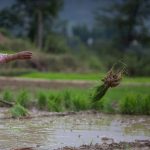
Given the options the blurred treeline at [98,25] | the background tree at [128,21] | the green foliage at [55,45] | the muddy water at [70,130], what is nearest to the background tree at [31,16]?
the blurred treeline at [98,25]

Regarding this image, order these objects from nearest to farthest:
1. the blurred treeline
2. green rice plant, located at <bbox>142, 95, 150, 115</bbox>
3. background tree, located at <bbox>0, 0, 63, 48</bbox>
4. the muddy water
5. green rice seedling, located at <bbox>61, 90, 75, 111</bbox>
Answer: the muddy water → green rice plant, located at <bbox>142, 95, 150, 115</bbox> → green rice seedling, located at <bbox>61, 90, 75, 111</bbox> → the blurred treeline → background tree, located at <bbox>0, 0, 63, 48</bbox>

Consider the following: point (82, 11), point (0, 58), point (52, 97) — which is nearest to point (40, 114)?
point (52, 97)

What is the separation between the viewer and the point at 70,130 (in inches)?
524

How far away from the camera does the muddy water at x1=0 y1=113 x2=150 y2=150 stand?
37.7 feet

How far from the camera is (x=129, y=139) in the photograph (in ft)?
40.3

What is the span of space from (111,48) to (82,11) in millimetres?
78930

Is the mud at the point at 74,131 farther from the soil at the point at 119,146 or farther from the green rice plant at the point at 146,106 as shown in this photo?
the green rice plant at the point at 146,106

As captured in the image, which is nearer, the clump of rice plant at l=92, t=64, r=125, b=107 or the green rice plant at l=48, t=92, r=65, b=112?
the clump of rice plant at l=92, t=64, r=125, b=107

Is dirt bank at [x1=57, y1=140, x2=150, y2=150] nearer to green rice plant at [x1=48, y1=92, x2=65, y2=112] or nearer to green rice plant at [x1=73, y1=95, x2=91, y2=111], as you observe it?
green rice plant at [x1=48, y1=92, x2=65, y2=112]

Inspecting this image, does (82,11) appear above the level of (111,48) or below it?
above

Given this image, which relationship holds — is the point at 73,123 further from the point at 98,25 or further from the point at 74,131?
the point at 98,25

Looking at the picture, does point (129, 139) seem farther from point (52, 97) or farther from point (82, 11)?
point (82, 11)

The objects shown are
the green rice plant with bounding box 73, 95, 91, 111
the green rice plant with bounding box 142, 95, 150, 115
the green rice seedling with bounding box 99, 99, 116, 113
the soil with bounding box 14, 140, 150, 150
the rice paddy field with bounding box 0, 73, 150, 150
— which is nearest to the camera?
the soil with bounding box 14, 140, 150, 150

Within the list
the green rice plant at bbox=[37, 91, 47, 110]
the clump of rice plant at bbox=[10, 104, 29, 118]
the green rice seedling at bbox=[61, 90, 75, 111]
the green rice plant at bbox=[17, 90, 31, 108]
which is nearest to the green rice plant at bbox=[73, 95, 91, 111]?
the green rice seedling at bbox=[61, 90, 75, 111]
